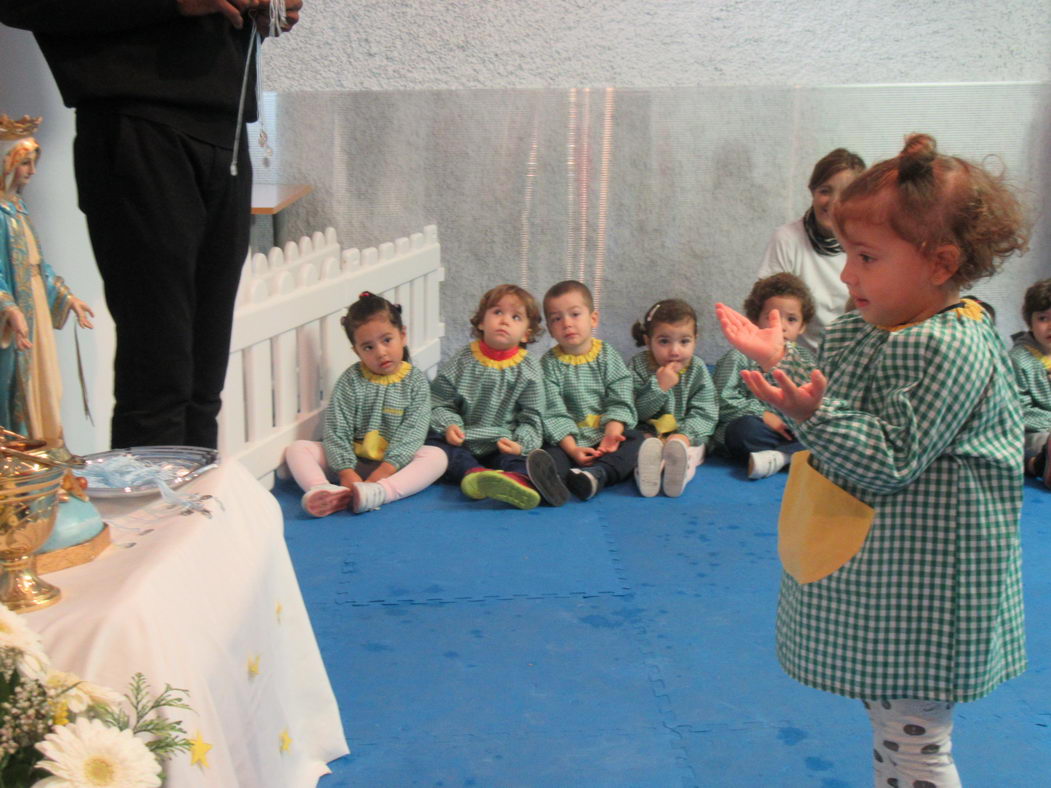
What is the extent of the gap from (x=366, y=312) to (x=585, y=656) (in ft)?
4.96

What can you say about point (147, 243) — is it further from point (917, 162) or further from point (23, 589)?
point (917, 162)

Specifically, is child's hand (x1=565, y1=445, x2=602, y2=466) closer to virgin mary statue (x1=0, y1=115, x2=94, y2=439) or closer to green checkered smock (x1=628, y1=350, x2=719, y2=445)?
green checkered smock (x1=628, y1=350, x2=719, y2=445)

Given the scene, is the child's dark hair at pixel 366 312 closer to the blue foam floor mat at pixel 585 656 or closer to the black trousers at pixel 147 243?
the blue foam floor mat at pixel 585 656

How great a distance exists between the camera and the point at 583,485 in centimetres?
317

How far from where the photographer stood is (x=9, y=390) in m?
1.21

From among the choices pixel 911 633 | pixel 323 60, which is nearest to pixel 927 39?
pixel 323 60

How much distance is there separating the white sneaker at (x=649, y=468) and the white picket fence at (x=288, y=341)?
3.43ft

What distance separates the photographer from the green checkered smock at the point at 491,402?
3449 millimetres

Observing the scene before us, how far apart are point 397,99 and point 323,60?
35cm

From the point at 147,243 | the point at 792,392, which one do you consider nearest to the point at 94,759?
the point at 792,392

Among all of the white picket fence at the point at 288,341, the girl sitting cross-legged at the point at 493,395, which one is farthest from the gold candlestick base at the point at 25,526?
the girl sitting cross-legged at the point at 493,395

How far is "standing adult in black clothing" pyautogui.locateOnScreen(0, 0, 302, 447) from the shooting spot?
6.02ft

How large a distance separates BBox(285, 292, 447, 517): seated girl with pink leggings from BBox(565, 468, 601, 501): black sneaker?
0.41 metres


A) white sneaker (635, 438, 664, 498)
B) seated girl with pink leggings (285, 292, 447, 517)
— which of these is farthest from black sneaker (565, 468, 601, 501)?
seated girl with pink leggings (285, 292, 447, 517)
